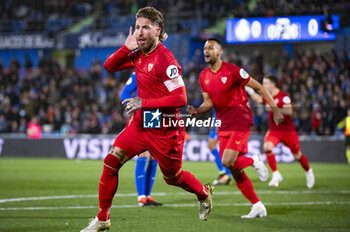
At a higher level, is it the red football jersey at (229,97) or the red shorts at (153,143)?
the red football jersey at (229,97)

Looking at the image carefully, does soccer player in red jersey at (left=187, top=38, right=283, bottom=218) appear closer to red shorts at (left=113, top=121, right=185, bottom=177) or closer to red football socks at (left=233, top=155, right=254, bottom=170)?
red football socks at (left=233, top=155, right=254, bottom=170)

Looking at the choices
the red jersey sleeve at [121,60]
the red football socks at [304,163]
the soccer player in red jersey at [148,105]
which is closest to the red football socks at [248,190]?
the soccer player in red jersey at [148,105]

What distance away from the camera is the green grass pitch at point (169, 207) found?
709 centimetres

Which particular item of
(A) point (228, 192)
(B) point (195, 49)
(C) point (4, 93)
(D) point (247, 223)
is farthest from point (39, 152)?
(D) point (247, 223)

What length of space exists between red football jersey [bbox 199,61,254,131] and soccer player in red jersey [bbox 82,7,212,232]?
7.27 feet

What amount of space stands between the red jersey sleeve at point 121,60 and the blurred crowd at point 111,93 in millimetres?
14623

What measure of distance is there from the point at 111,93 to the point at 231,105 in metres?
18.1

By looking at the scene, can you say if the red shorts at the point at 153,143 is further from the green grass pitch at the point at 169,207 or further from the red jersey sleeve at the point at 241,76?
the red jersey sleeve at the point at 241,76

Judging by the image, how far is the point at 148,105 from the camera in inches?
233

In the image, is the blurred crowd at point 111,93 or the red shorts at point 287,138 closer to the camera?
the red shorts at point 287,138

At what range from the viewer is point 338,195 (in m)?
10.4

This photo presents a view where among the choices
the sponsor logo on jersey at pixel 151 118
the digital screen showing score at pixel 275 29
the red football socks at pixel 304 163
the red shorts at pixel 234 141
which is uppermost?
the digital screen showing score at pixel 275 29

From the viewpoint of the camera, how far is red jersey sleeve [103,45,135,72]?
6.34 meters

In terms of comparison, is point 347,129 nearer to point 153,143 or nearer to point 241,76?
point 241,76
